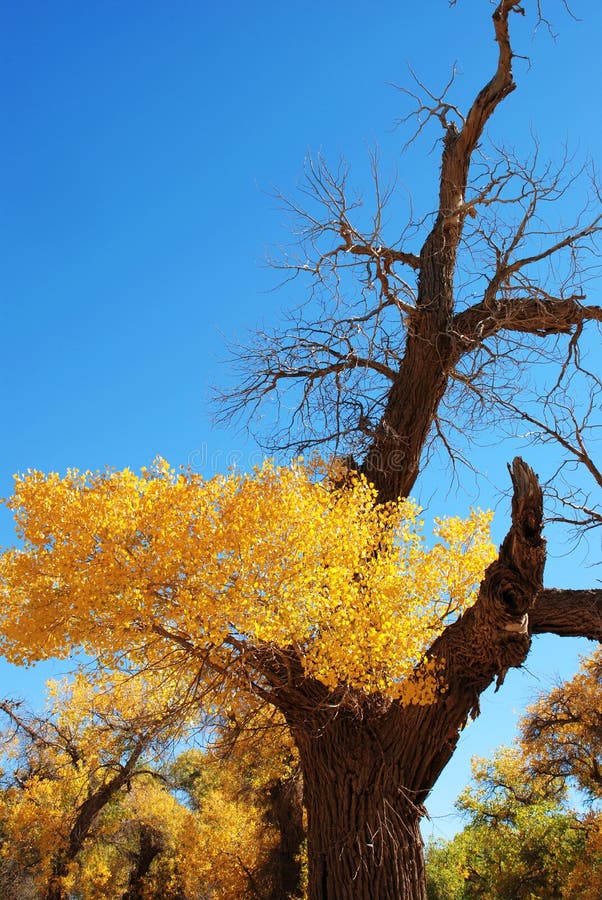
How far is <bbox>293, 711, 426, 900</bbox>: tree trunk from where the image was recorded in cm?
692

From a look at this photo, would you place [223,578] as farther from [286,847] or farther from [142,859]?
[142,859]

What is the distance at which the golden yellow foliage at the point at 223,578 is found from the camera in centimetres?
655

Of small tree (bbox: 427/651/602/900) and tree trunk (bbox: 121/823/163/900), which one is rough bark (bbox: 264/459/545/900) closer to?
small tree (bbox: 427/651/602/900)

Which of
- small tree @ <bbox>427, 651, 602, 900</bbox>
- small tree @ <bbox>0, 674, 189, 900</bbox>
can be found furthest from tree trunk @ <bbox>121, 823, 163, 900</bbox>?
small tree @ <bbox>427, 651, 602, 900</bbox>

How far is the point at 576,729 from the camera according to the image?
14188mm

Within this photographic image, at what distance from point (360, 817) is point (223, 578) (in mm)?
2885

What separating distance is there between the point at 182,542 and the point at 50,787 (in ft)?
46.5

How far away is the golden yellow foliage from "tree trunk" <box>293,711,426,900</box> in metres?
0.68

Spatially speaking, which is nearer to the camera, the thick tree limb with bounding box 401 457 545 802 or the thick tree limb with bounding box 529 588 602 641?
the thick tree limb with bounding box 401 457 545 802

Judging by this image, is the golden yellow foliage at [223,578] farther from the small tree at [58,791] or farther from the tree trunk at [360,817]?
the small tree at [58,791]

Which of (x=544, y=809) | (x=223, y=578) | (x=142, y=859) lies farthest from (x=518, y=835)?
(x=223, y=578)

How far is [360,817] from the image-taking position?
7121mm

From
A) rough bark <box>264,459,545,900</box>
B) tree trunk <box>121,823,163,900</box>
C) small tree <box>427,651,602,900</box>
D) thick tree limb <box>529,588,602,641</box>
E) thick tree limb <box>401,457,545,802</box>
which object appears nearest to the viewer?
thick tree limb <box>401,457,545,802</box>

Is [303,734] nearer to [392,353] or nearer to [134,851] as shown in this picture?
[392,353]
